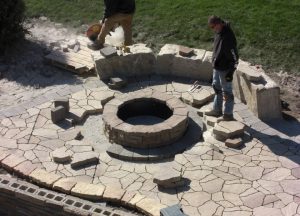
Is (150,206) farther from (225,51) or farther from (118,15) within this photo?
(118,15)

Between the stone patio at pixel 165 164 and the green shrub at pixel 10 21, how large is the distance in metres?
2.84

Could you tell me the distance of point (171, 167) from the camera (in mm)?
9398

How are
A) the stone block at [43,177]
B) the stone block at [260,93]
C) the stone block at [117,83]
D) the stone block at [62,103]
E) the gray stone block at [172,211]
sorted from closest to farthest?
the gray stone block at [172,211]
the stone block at [43,177]
the stone block at [260,93]
the stone block at [62,103]
the stone block at [117,83]

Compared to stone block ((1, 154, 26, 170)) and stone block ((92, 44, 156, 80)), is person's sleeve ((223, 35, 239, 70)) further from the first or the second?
stone block ((1, 154, 26, 170))

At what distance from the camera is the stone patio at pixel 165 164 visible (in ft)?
28.3

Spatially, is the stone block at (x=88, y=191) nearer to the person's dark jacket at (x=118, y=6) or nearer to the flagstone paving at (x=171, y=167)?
the flagstone paving at (x=171, y=167)

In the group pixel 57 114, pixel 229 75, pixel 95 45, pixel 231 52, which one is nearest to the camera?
pixel 231 52

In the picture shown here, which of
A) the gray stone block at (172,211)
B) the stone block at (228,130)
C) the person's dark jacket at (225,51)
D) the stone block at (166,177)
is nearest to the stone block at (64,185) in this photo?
the stone block at (166,177)

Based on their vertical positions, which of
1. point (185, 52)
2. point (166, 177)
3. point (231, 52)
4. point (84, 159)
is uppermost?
point (231, 52)

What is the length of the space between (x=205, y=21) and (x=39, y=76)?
4.47m

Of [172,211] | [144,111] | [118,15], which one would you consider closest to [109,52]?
[118,15]

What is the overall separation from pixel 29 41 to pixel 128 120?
4.47 metres

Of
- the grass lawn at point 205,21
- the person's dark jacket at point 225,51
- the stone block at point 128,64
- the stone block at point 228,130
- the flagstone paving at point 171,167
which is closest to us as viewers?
the flagstone paving at point 171,167

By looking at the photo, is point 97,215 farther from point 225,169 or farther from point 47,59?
point 47,59
